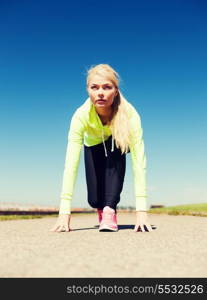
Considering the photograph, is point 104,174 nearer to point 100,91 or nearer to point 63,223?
point 63,223

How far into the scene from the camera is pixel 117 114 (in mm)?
5539

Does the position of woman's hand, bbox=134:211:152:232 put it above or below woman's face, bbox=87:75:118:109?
below

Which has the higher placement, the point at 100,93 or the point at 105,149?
the point at 100,93

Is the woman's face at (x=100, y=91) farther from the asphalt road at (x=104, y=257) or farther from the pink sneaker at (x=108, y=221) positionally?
the asphalt road at (x=104, y=257)

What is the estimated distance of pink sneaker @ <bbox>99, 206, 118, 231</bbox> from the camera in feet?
17.3

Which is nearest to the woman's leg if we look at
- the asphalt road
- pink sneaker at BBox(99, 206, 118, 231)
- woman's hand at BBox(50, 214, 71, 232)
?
pink sneaker at BBox(99, 206, 118, 231)

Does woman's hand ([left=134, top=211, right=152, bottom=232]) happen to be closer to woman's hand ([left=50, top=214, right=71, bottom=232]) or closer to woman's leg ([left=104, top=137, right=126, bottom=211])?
woman's leg ([left=104, top=137, right=126, bottom=211])

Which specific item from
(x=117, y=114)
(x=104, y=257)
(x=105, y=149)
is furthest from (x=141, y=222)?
(x=104, y=257)

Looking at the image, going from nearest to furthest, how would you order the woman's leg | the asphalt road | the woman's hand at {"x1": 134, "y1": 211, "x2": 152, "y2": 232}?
the asphalt road → the woman's hand at {"x1": 134, "y1": 211, "x2": 152, "y2": 232} → the woman's leg

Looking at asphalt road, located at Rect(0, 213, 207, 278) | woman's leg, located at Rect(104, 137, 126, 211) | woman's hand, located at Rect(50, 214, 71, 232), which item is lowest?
asphalt road, located at Rect(0, 213, 207, 278)

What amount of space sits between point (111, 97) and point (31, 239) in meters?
2.08

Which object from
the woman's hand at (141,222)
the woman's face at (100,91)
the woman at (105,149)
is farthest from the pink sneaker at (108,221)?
the woman's face at (100,91)

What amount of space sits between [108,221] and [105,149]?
1.00 m

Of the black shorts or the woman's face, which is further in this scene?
the black shorts
